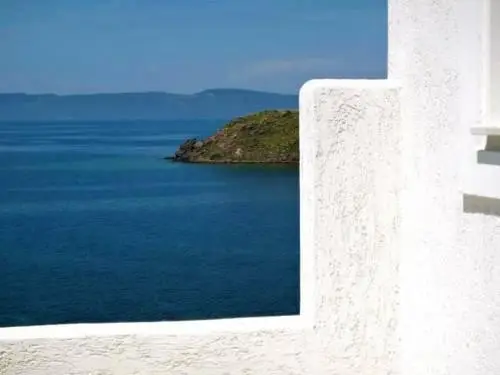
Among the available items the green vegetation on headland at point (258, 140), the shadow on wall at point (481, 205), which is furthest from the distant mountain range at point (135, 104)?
the shadow on wall at point (481, 205)

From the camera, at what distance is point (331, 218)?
3.04 metres

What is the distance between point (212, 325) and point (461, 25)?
1.26m

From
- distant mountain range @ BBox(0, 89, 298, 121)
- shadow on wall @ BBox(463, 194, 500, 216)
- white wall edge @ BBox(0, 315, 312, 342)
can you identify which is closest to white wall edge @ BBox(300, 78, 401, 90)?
shadow on wall @ BBox(463, 194, 500, 216)

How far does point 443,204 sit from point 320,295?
21.0 inches

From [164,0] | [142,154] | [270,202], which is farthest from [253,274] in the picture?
[164,0]

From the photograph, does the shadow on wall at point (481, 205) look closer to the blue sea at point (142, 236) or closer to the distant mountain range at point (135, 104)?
the blue sea at point (142, 236)

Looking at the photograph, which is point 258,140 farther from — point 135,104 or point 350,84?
point 350,84

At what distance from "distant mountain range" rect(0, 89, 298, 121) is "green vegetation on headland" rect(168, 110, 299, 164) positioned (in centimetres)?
1479

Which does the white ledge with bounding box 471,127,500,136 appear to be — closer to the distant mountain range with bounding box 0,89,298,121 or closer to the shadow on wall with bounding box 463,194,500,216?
the shadow on wall with bounding box 463,194,500,216

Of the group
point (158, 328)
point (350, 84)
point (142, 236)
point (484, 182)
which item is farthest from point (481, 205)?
point (142, 236)

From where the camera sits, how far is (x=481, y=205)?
8.52 feet

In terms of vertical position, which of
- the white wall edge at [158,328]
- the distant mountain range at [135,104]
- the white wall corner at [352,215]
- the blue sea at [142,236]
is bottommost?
the blue sea at [142,236]

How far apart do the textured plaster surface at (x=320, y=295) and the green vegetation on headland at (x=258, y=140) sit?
108 ft

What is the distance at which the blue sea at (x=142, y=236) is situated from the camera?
31.7m
